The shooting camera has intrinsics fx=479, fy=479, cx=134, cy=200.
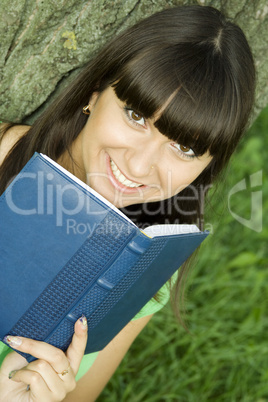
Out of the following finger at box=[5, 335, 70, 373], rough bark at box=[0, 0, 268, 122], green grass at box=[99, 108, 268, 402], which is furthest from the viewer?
green grass at box=[99, 108, 268, 402]

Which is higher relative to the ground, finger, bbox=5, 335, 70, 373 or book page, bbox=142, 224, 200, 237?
book page, bbox=142, 224, 200, 237

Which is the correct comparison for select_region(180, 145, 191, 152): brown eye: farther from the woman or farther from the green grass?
the green grass

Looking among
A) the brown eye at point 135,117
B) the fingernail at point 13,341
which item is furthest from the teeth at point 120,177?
the fingernail at point 13,341

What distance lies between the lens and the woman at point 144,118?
4.23 ft

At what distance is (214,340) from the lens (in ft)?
8.11

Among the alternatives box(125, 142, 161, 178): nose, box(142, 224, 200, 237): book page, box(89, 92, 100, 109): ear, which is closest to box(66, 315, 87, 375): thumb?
box(142, 224, 200, 237): book page

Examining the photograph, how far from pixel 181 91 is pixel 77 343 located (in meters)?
0.72

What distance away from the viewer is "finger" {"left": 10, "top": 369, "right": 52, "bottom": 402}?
122 cm

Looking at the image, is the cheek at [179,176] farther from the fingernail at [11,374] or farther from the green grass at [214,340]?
the fingernail at [11,374]

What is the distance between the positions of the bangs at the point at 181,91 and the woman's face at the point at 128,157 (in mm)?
49

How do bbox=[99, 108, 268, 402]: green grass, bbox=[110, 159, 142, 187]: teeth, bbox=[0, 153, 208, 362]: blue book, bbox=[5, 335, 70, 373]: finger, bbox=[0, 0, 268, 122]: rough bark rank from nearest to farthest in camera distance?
bbox=[0, 153, 208, 362]: blue book → bbox=[5, 335, 70, 373]: finger → bbox=[110, 159, 142, 187]: teeth → bbox=[0, 0, 268, 122]: rough bark → bbox=[99, 108, 268, 402]: green grass

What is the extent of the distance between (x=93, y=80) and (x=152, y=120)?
0.27m

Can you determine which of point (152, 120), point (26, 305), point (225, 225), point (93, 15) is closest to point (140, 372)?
point (225, 225)
